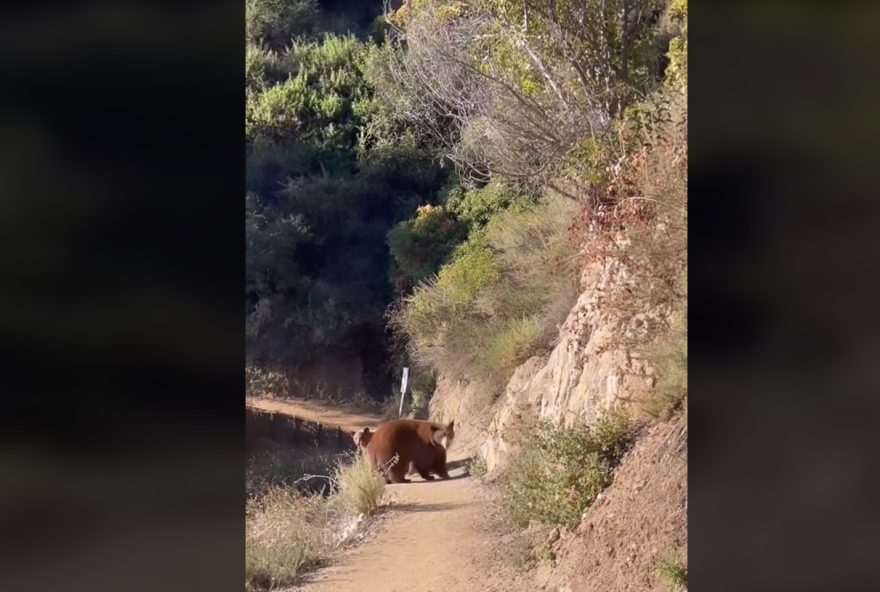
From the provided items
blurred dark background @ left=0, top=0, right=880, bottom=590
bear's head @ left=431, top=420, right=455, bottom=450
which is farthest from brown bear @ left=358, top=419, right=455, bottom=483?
blurred dark background @ left=0, top=0, right=880, bottom=590

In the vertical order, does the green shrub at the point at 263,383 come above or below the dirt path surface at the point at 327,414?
above

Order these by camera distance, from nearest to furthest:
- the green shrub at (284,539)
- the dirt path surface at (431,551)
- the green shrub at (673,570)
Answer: the green shrub at (673,570) < the dirt path surface at (431,551) < the green shrub at (284,539)

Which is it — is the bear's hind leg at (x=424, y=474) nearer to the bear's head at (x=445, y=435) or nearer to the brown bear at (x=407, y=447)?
the brown bear at (x=407, y=447)

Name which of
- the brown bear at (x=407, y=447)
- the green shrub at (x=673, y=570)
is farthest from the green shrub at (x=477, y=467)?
the green shrub at (x=673, y=570)

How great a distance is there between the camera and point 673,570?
356cm

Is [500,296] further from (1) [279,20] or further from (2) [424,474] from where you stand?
(1) [279,20]

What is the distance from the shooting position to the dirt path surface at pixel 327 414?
481cm

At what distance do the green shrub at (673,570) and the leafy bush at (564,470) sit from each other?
1.23 ft

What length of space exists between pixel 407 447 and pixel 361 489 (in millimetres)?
276
